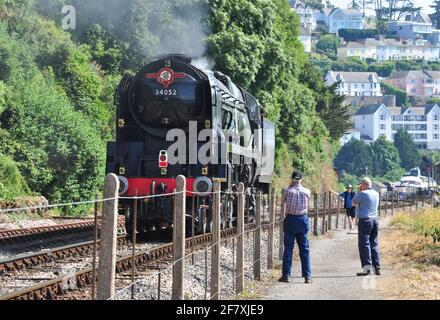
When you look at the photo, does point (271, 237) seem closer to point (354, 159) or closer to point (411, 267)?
point (411, 267)

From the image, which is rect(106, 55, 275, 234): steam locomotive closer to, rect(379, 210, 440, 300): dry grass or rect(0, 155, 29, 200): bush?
rect(379, 210, 440, 300): dry grass

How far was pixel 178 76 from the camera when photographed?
21109 millimetres

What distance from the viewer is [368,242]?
16.2 metres

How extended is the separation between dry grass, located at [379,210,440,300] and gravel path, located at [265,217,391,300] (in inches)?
11.4

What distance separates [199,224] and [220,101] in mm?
3096

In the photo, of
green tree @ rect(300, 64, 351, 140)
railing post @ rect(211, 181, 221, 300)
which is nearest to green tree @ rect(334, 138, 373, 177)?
green tree @ rect(300, 64, 351, 140)

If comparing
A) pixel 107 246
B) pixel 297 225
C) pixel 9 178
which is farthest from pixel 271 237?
pixel 9 178

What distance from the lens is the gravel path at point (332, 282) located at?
43.9 ft

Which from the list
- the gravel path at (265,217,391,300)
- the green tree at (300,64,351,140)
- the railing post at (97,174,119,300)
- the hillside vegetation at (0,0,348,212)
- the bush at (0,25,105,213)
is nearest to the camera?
the railing post at (97,174,119,300)

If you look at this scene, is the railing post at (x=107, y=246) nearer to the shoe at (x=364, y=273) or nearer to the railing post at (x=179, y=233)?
the railing post at (x=179, y=233)

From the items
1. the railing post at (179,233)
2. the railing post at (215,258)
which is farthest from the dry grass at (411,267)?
the railing post at (179,233)

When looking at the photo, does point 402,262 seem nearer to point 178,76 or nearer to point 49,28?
point 178,76

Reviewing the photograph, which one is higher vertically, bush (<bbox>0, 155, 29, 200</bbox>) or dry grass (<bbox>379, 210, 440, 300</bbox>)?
bush (<bbox>0, 155, 29, 200</bbox>)

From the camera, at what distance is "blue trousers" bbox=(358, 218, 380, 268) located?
16062 mm
